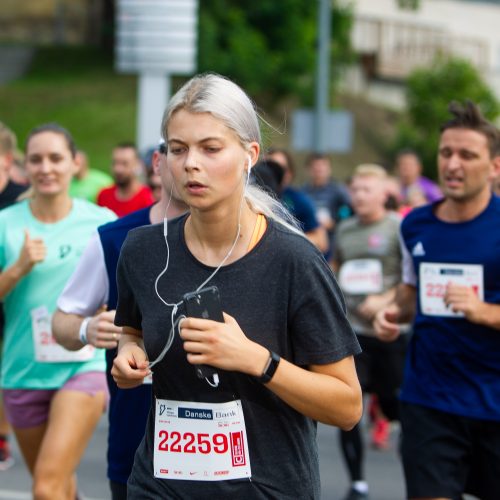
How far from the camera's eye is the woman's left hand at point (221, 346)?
9.57ft

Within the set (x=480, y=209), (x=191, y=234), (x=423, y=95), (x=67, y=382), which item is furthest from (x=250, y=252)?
(x=423, y=95)

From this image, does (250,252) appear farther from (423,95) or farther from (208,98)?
(423,95)

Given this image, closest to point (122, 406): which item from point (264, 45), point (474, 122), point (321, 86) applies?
point (474, 122)

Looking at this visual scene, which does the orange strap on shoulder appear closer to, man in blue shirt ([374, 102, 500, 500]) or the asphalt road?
man in blue shirt ([374, 102, 500, 500])

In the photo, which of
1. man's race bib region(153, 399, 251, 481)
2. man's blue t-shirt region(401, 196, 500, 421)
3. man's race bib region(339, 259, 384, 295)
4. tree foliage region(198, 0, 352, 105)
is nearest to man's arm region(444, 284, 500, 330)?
man's blue t-shirt region(401, 196, 500, 421)

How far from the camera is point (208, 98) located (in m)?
3.13

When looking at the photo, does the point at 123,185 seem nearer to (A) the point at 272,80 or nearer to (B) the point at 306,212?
(B) the point at 306,212

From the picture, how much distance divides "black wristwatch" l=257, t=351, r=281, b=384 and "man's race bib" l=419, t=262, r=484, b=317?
2.09 metres

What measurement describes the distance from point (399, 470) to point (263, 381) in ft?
18.0

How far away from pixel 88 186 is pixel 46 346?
6902 mm

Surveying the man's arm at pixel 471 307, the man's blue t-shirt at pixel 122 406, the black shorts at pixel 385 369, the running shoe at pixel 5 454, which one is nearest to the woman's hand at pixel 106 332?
the man's blue t-shirt at pixel 122 406

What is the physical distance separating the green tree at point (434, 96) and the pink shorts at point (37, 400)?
2869 cm

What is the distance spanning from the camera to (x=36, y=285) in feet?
18.8

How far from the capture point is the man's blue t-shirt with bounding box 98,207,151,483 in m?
4.29
